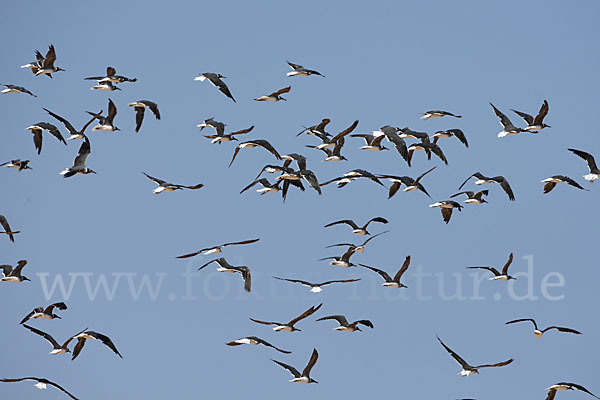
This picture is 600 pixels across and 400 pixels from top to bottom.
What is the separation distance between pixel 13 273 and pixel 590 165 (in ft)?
65.4

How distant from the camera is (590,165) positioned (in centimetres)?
4478

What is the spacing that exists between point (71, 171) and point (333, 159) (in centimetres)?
894

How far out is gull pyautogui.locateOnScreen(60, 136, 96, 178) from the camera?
42844 millimetres

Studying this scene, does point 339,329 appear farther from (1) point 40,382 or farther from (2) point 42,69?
(2) point 42,69

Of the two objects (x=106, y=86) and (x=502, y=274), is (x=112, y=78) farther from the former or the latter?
(x=502, y=274)

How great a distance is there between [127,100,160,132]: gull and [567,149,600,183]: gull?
1374cm

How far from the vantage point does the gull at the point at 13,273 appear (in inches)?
1783

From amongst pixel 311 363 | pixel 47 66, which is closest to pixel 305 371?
pixel 311 363

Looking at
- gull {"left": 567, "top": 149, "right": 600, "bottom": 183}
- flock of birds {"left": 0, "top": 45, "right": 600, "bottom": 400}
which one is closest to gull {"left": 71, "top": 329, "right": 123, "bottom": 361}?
flock of birds {"left": 0, "top": 45, "right": 600, "bottom": 400}

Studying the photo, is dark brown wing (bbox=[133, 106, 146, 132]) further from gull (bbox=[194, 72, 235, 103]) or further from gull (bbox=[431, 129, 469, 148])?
gull (bbox=[431, 129, 469, 148])

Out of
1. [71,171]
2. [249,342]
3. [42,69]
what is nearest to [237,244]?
[249,342]

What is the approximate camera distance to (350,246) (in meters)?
45.6

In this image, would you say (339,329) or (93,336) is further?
(339,329)

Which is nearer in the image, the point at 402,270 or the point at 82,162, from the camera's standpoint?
the point at 82,162
